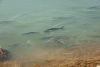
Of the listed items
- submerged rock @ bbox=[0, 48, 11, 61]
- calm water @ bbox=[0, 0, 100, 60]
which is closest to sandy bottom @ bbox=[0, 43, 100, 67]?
submerged rock @ bbox=[0, 48, 11, 61]

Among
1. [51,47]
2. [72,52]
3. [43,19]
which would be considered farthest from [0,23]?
[72,52]

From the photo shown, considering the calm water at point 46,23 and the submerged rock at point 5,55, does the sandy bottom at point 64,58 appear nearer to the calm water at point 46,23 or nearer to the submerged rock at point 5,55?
the submerged rock at point 5,55

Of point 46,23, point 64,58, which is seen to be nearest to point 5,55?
point 64,58

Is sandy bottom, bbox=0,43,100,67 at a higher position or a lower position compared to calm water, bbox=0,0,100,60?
higher

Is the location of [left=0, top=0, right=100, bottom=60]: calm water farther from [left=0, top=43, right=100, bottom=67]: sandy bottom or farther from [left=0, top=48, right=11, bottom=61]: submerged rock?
[left=0, top=43, right=100, bottom=67]: sandy bottom

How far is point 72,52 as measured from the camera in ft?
29.1

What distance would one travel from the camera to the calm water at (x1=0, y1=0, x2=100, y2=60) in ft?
32.9

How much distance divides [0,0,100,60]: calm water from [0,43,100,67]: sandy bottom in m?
0.56

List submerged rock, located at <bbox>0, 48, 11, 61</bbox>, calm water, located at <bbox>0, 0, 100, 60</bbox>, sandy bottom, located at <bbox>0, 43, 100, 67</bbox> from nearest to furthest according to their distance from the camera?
sandy bottom, located at <bbox>0, 43, 100, 67</bbox> → submerged rock, located at <bbox>0, 48, 11, 61</bbox> → calm water, located at <bbox>0, 0, 100, 60</bbox>

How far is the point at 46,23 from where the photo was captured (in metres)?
12.7

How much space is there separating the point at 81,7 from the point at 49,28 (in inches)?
168

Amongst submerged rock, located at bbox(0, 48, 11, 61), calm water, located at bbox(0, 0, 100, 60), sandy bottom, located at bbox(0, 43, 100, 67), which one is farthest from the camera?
calm water, located at bbox(0, 0, 100, 60)

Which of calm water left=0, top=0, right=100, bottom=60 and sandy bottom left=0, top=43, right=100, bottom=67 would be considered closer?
sandy bottom left=0, top=43, right=100, bottom=67

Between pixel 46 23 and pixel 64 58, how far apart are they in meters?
4.59
